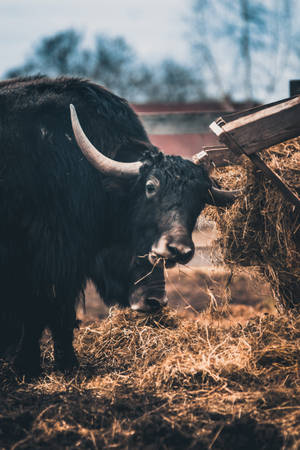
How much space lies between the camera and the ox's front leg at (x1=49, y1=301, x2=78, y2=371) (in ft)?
10.9

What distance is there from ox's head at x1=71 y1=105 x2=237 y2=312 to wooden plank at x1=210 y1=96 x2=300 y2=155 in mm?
575

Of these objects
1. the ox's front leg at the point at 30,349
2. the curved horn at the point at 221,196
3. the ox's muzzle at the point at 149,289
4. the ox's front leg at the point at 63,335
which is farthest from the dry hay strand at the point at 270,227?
the ox's front leg at the point at 30,349

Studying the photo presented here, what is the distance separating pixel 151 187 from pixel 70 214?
60 cm

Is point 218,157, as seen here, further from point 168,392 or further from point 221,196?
point 168,392

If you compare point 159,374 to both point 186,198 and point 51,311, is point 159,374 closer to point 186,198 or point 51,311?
point 51,311

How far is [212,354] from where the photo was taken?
3.06 meters

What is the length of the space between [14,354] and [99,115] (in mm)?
1853

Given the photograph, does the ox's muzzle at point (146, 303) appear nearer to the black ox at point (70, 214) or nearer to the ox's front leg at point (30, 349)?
the black ox at point (70, 214)

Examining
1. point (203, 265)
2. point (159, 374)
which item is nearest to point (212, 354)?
point (159, 374)

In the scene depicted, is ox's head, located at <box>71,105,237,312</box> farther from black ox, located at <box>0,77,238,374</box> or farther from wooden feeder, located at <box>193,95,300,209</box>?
wooden feeder, located at <box>193,95,300,209</box>

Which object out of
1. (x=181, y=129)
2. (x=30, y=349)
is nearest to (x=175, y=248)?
(x=30, y=349)

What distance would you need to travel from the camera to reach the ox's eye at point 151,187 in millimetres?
3285

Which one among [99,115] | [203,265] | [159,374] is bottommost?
[203,265]

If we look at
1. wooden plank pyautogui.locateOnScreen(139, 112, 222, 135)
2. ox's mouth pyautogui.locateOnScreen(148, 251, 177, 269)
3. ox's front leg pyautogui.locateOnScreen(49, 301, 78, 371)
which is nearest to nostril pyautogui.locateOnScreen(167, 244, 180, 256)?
ox's mouth pyautogui.locateOnScreen(148, 251, 177, 269)
